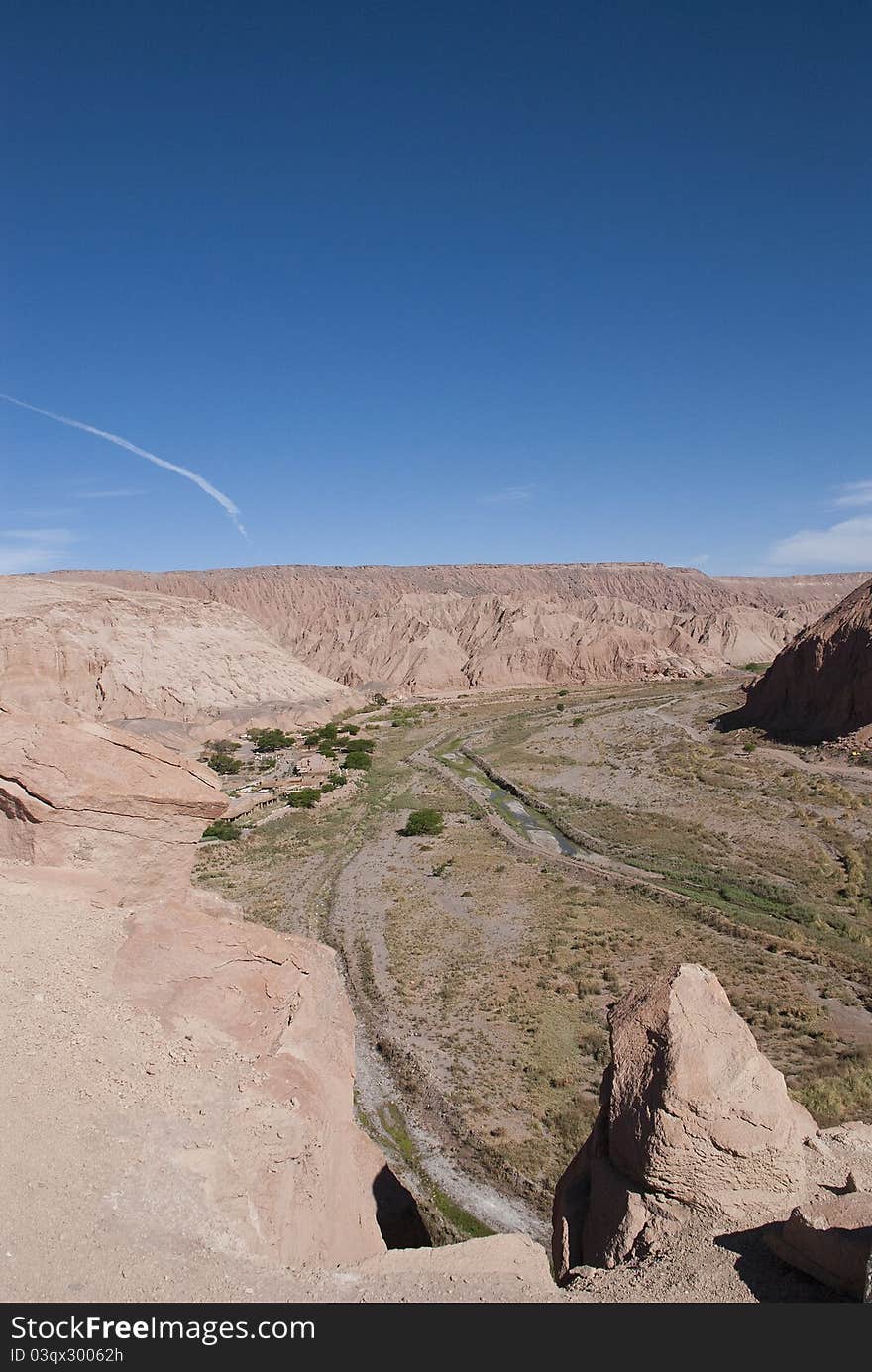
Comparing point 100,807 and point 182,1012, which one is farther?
point 100,807

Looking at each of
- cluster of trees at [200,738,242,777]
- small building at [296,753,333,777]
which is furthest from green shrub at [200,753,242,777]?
small building at [296,753,333,777]

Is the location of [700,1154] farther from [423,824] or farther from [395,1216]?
[423,824]

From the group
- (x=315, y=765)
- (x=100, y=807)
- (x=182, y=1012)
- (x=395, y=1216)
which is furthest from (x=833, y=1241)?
(x=315, y=765)

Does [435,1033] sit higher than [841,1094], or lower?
lower

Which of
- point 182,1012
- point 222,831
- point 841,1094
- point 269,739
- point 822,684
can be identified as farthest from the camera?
point 269,739

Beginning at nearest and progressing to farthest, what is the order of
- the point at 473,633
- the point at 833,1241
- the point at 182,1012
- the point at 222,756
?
the point at 833,1241
the point at 182,1012
the point at 222,756
the point at 473,633
